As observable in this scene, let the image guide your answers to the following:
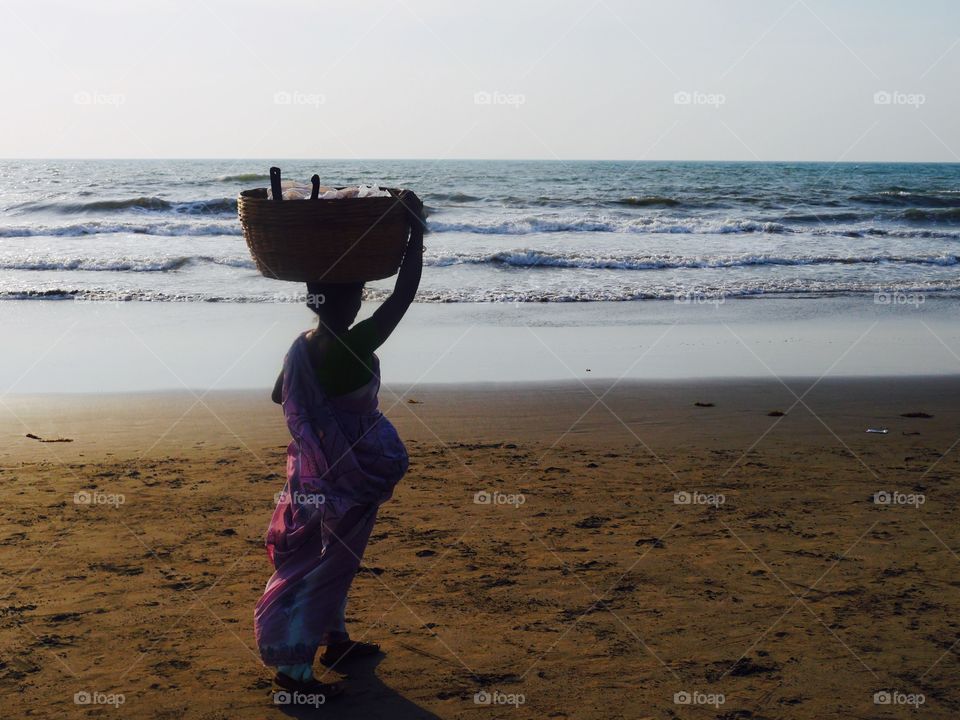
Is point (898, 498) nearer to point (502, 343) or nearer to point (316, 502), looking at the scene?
point (316, 502)

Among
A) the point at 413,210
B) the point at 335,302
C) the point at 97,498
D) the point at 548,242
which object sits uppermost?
the point at 413,210

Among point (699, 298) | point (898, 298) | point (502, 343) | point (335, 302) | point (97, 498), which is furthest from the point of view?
point (898, 298)

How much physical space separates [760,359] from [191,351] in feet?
19.8

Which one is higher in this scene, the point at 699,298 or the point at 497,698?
the point at 699,298

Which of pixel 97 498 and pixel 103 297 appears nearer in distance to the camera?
pixel 97 498

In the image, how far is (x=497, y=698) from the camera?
342 centimetres

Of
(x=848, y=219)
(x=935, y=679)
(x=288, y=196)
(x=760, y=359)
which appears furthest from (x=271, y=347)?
(x=848, y=219)

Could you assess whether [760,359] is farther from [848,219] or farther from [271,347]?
[848,219]

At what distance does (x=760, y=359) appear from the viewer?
32.6ft

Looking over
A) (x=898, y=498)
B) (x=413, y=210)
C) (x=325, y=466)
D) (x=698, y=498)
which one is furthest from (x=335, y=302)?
(x=898, y=498)

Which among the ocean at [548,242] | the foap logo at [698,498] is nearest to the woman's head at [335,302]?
the foap logo at [698,498]

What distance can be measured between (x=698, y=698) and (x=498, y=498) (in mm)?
2349

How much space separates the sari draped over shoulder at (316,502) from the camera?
334cm

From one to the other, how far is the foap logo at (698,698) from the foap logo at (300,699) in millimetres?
1266
